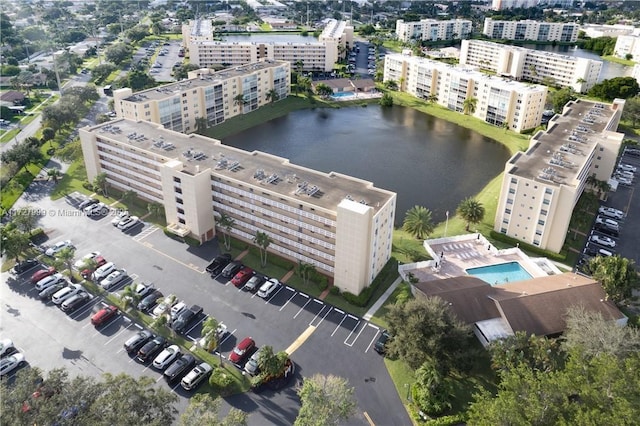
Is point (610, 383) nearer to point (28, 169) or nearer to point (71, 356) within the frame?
point (71, 356)

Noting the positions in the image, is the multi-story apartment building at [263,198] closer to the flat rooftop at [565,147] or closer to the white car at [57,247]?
the white car at [57,247]

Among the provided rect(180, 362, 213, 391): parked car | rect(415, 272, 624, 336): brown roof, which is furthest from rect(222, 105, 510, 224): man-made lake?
rect(180, 362, 213, 391): parked car

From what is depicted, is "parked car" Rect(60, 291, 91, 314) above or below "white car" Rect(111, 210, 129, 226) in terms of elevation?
below

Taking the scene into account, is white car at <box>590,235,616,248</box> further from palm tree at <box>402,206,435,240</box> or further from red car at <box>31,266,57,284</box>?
red car at <box>31,266,57,284</box>

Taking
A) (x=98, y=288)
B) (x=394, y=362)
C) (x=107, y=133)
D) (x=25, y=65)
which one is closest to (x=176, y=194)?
(x=98, y=288)

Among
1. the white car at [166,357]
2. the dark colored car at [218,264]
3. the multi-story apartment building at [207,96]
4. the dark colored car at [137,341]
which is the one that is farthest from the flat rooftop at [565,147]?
the multi-story apartment building at [207,96]

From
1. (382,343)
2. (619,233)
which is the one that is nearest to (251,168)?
(382,343)
